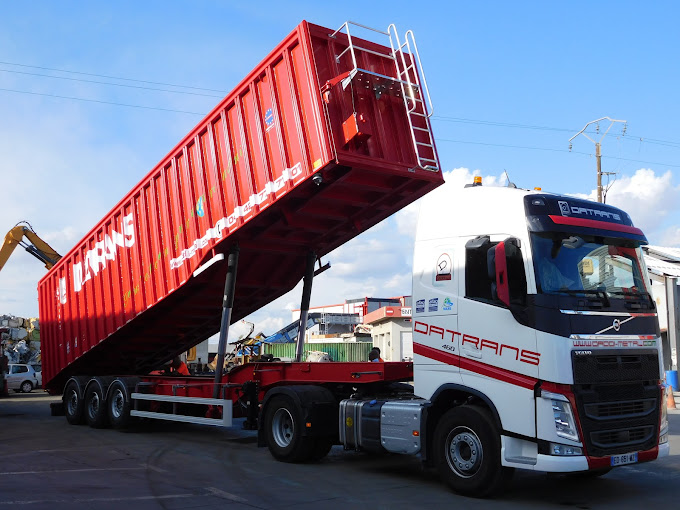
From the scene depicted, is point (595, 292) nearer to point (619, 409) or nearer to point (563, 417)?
point (619, 409)

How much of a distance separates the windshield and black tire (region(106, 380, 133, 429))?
8703mm

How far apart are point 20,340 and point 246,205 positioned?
93.3 ft

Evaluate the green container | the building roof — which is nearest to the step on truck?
the building roof

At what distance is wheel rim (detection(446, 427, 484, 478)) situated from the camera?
7.00m

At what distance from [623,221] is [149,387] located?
8.81 meters

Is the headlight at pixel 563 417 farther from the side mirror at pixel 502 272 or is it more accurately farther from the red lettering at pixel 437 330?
the red lettering at pixel 437 330

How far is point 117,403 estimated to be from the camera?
13031 millimetres

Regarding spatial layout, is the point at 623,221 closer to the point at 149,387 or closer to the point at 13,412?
the point at 149,387

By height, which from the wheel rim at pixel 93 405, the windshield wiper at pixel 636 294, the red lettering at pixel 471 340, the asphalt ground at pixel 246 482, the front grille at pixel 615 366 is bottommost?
the asphalt ground at pixel 246 482

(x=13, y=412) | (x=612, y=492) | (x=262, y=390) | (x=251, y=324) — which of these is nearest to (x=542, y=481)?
(x=612, y=492)

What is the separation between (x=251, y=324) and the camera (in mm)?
26859

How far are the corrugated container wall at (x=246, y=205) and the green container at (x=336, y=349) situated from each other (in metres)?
23.0

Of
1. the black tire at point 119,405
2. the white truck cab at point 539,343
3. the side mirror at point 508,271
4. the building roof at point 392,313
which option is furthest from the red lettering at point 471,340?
the building roof at point 392,313

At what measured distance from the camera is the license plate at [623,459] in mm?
6645
